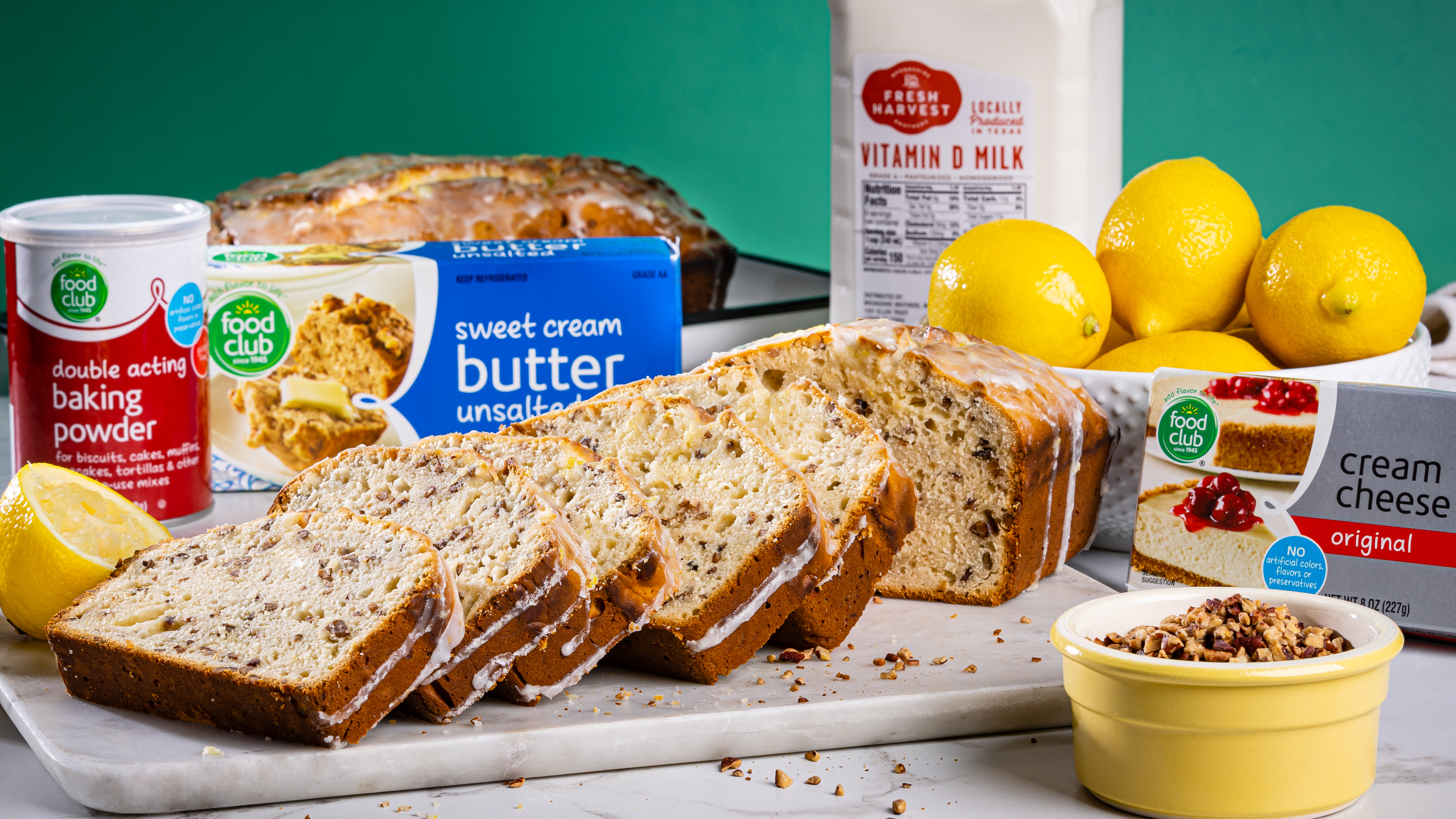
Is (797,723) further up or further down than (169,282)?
further down

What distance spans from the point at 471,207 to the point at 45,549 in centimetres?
146

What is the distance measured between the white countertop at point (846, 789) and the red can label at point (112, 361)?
0.65 m

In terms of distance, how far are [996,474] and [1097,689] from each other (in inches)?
24.7

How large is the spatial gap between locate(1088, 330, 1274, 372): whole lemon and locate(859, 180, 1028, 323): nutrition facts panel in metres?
0.56

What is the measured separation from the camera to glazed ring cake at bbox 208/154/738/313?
2.96 meters

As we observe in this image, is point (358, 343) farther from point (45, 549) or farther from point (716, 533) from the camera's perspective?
point (716, 533)

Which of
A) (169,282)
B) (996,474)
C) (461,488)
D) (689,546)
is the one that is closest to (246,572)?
(461,488)

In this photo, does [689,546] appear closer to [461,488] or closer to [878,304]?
[461,488]

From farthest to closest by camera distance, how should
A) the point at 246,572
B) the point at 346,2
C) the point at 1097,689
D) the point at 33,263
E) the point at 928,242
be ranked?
the point at 346,2 → the point at 928,242 → the point at 33,263 → the point at 246,572 → the point at 1097,689

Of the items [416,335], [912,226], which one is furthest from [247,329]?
[912,226]

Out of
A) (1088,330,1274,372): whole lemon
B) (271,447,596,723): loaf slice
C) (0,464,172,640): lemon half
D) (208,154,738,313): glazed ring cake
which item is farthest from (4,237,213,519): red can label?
(1088,330,1274,372): whole lemon

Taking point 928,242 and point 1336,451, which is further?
point 928,242

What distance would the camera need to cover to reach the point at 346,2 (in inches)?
152

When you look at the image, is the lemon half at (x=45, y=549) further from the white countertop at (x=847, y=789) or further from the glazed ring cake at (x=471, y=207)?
the glazed ring cake at (x=471, y=207)
